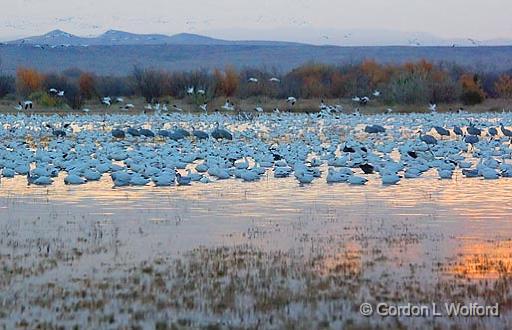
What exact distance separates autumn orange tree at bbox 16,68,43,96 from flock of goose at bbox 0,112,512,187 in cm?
2267

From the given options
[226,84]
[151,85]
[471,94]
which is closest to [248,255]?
[471,94]

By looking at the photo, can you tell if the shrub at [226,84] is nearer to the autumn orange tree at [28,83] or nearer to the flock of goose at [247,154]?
the autumn orange tree at [28,83]

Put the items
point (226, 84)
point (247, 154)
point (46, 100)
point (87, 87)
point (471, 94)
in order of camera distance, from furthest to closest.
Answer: point (87, 87), point (226, 84), point (471, 94), point (46, 100), point (247, 154)

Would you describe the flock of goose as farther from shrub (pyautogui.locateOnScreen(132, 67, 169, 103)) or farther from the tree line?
shrub (pyautogui.locateOnScreen(132, 67, 169, 103))

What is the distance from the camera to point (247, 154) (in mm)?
21062

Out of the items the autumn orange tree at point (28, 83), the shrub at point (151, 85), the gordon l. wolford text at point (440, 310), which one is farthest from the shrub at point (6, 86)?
the gordon l. wolford text at point (440, 310)

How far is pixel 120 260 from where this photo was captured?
9734 mm

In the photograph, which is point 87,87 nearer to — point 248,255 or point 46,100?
point 46,100

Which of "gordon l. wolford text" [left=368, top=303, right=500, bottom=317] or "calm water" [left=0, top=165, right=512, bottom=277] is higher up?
"gordon l. wolford text" [left=368, top=303, right=500, bottom=317]

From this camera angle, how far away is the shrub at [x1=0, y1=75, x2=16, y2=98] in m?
57.6

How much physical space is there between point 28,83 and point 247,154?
38812 millimetres

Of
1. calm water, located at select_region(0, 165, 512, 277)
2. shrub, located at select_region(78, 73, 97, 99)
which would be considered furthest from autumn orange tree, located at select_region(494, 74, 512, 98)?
calm water, located at select_region(0, 165, 512, 277)

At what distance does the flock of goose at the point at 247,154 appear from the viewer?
57.3 ft

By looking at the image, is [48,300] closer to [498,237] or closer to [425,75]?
[498,237]
